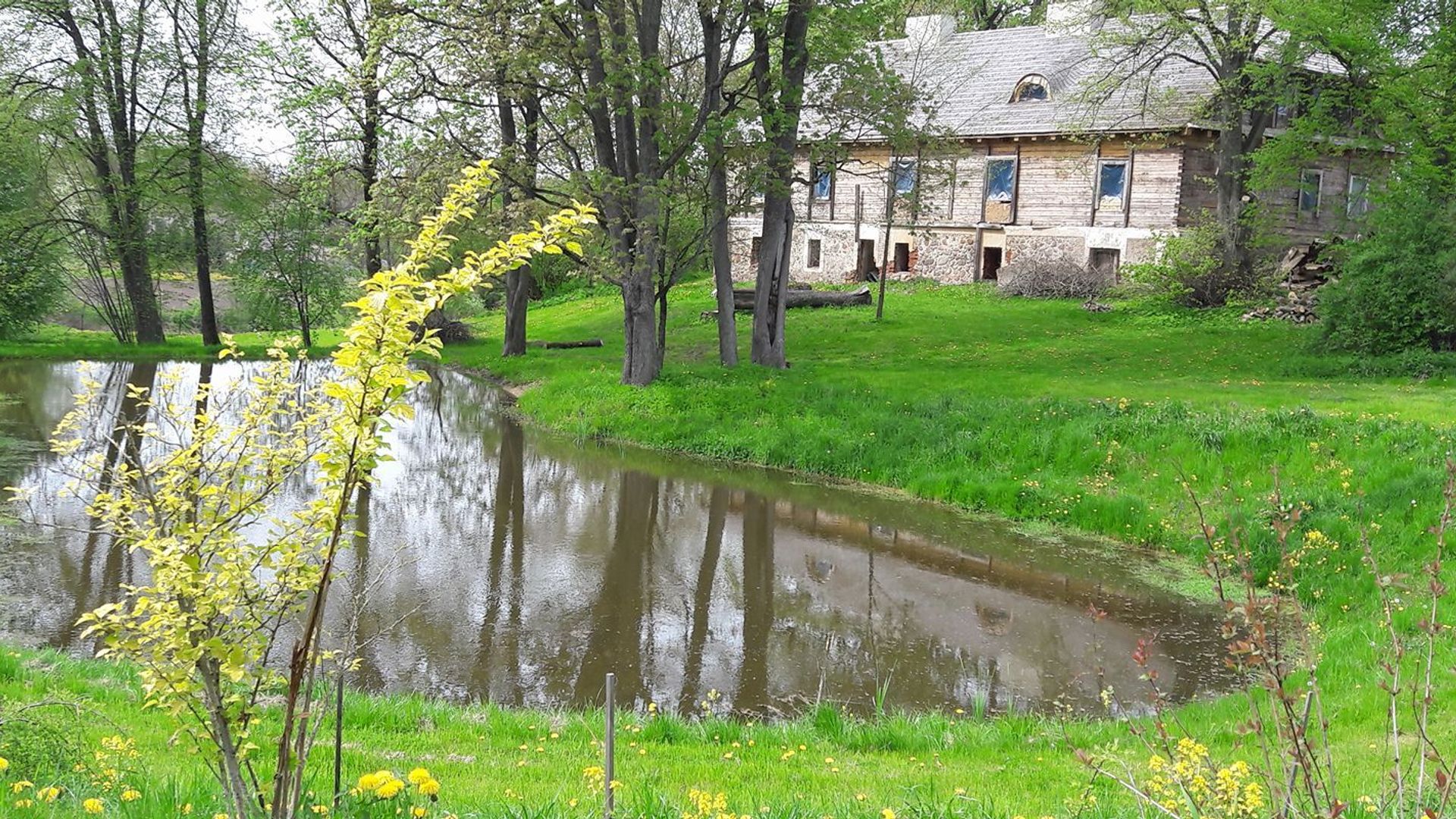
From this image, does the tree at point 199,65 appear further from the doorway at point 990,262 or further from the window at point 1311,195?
the window at point 1311,195

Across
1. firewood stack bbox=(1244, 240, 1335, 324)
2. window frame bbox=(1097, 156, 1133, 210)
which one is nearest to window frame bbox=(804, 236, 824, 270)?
window frame bbox=(1097, 156, 1133, 210)

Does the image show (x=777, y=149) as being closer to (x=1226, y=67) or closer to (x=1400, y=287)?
(x=1400, y=287)

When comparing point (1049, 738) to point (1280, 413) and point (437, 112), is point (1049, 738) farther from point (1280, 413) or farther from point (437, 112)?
point (437, 112)

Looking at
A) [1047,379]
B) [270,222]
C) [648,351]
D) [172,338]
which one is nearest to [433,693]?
[648,351]

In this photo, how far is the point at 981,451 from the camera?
1669 centimetres

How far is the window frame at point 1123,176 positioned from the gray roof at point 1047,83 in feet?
4.14

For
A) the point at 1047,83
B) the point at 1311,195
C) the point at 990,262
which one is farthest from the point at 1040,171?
the point at 1311,195

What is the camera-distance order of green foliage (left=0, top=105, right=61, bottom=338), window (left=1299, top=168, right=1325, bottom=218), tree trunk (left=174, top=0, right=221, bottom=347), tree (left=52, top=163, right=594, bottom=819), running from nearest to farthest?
tree (left=52, top=163, right=594, bottom=819), green foliage (left=0, top=105, right=61, bottom=338), tree trunk (left=174, top=0, right=221, bottom=347), window (left=1299, top=168, right=1325, bottom=218)

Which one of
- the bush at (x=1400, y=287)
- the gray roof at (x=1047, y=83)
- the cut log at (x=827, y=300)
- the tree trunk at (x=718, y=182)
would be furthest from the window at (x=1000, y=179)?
the tree trunk at (x=718, y=182)

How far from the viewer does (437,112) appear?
20.7 metres

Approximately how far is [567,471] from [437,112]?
760 cm

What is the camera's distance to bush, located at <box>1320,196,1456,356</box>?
2056cm

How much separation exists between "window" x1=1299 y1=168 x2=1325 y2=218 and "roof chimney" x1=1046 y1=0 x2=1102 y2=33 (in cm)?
783

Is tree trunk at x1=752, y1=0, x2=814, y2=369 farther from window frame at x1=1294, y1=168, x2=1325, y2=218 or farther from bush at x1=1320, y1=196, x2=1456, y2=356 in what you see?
window frame at x1=1294, y1=168, x2=1325, y2=218
